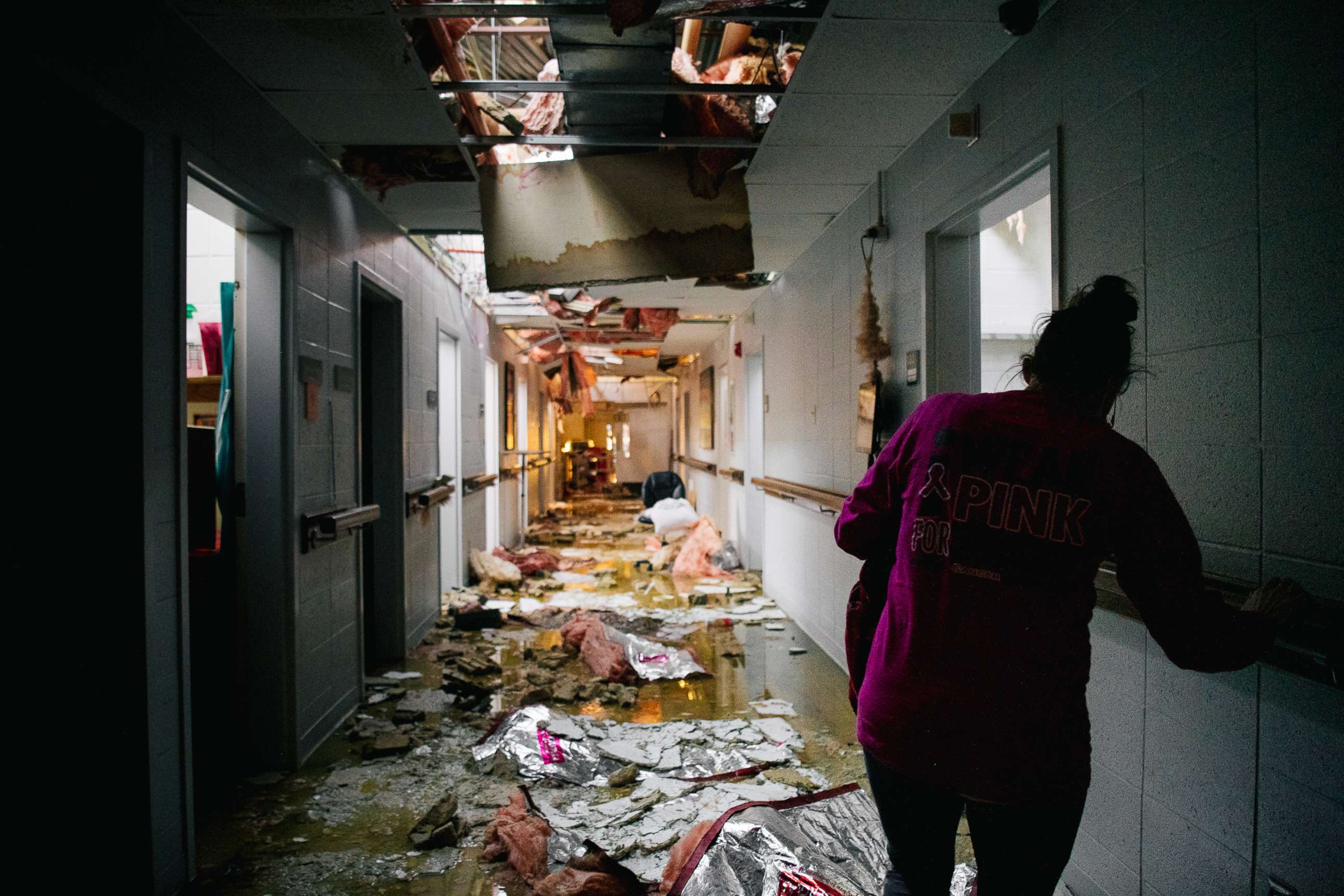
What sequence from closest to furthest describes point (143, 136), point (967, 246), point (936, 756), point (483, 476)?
point (936, 756) < point (143, 136) < point (967, 246) < point (483, 476)

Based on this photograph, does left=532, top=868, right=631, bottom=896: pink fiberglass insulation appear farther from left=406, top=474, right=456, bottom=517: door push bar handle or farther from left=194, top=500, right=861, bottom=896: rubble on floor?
left=406, top=474, right=456, bottom=517: door push bar handle

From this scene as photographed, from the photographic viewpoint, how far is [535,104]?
3.34 meters

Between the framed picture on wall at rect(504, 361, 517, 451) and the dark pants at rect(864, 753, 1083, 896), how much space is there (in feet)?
27.8

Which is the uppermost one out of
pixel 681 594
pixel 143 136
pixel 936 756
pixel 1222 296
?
pixel 143 136

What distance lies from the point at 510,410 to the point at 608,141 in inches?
271

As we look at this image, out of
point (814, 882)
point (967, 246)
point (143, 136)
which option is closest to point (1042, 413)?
point (814, 882)

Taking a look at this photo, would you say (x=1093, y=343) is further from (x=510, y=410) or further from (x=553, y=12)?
(x=510, y=410)

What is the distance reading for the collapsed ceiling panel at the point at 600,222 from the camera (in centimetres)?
354

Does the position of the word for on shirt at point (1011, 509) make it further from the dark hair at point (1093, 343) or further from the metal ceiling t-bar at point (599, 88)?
the metal ceiling t-bar at point (599, 88)

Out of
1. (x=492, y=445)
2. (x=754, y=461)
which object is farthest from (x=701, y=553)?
(x=492, y=445)

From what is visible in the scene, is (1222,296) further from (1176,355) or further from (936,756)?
(936,756)

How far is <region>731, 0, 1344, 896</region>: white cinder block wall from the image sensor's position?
1417mm

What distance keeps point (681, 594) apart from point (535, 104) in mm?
4600

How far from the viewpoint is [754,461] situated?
7.73 m
